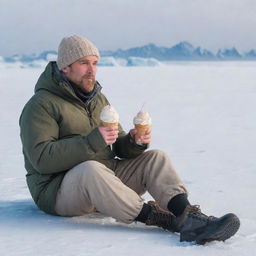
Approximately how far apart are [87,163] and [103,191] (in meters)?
0.17

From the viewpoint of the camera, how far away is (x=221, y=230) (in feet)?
Result: 9.09

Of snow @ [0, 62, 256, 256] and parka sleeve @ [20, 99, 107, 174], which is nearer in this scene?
snow @ [0, 62, 256, 256]

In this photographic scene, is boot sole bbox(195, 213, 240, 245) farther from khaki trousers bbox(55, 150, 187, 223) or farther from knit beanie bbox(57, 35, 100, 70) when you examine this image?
knit beanie bbox(57, 35, 100, 70)

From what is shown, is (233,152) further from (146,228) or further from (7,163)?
(146,228)

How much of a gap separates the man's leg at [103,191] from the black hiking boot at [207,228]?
0.99ft

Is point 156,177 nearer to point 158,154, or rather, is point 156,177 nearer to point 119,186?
point 158,154

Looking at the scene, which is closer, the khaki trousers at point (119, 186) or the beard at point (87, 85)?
the khaki trousers at point (119, 186)

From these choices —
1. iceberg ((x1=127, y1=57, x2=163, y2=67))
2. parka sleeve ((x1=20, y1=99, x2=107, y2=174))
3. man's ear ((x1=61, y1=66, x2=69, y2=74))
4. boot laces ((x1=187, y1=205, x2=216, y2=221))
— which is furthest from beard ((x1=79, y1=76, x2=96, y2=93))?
iceberg ((x1=127, y1=57, x2=163, y2=67))

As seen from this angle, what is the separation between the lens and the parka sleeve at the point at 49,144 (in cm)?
304

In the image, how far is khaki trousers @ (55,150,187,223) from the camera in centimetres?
300

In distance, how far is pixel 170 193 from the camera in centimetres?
314

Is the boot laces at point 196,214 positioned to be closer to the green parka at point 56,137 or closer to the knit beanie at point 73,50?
the green parka at point 56,137

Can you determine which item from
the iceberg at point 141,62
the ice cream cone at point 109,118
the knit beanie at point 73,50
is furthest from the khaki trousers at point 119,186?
the iceberg at point 141,62

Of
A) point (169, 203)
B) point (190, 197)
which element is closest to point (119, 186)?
point (169, 203)
